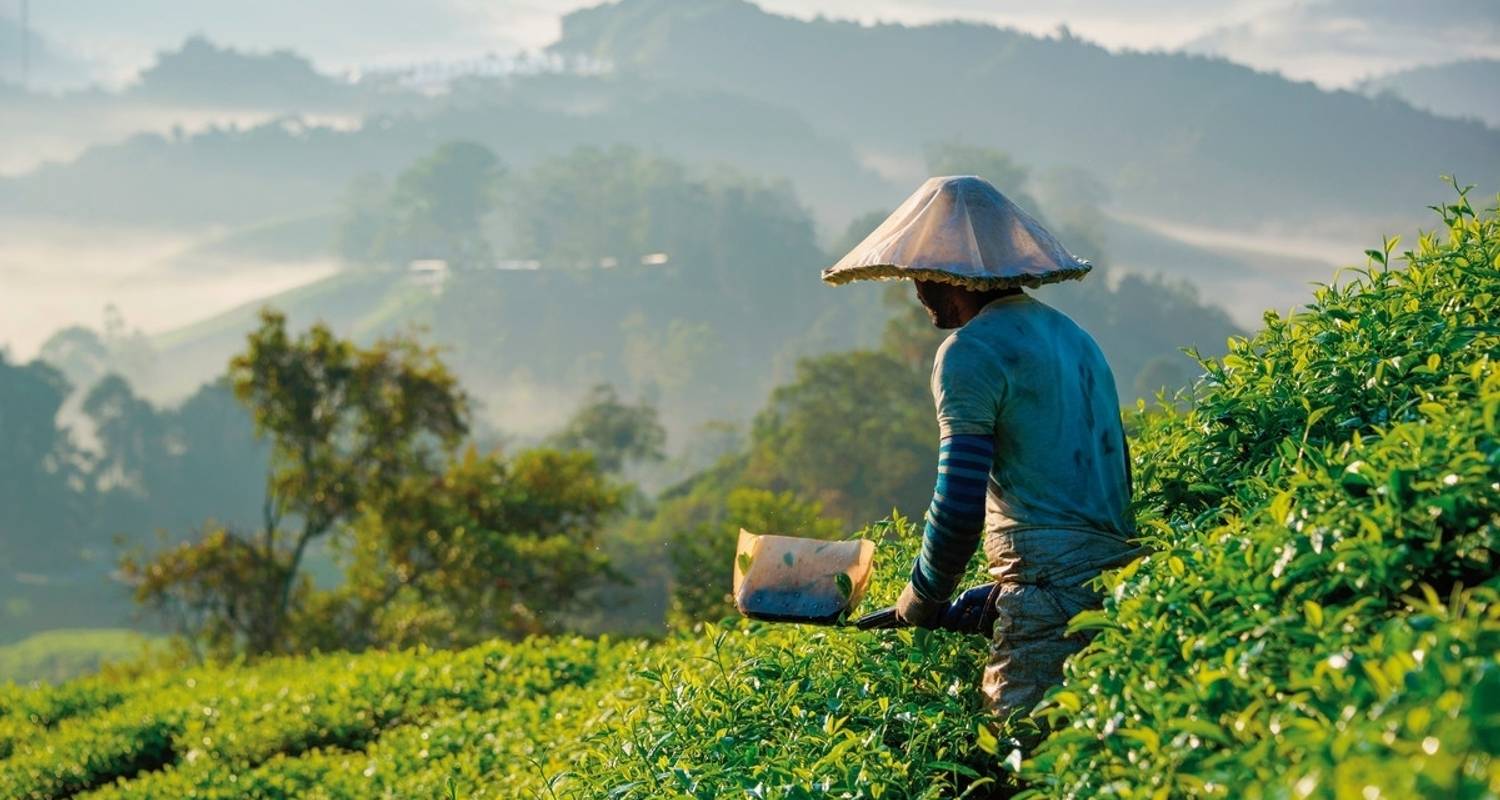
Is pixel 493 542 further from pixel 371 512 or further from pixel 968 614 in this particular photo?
pixel 968 614

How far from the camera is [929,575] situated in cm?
341

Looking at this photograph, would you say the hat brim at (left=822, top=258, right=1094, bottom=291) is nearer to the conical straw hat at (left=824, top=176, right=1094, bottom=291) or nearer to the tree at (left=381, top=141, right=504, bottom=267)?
the conical straw hat at (left=824, top=176, right=1094, bottom=291)

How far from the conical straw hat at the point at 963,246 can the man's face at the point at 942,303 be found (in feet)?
0.20

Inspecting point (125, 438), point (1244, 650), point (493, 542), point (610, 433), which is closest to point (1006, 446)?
point (1244, 650)

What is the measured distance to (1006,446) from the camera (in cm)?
346

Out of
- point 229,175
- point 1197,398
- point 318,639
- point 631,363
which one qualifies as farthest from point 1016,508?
point 229,175

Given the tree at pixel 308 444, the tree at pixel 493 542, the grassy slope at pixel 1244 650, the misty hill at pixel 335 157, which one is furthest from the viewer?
the misty hill at pixel 335 157

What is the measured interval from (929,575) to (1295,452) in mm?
873

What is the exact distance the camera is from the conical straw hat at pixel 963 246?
3488 mm

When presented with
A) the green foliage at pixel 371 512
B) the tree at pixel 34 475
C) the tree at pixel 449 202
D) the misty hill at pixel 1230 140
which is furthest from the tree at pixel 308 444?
the misty hill at pixel 1230 140

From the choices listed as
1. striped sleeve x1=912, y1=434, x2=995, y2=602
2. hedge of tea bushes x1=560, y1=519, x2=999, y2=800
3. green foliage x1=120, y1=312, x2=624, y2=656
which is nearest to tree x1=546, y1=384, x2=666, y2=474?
green foliage x1=120, y1=312, x2=624, y2=656

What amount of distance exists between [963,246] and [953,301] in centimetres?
15

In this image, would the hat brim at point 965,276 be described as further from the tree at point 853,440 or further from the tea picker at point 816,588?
the tree at point 853,440

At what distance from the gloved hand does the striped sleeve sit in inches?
4.1
